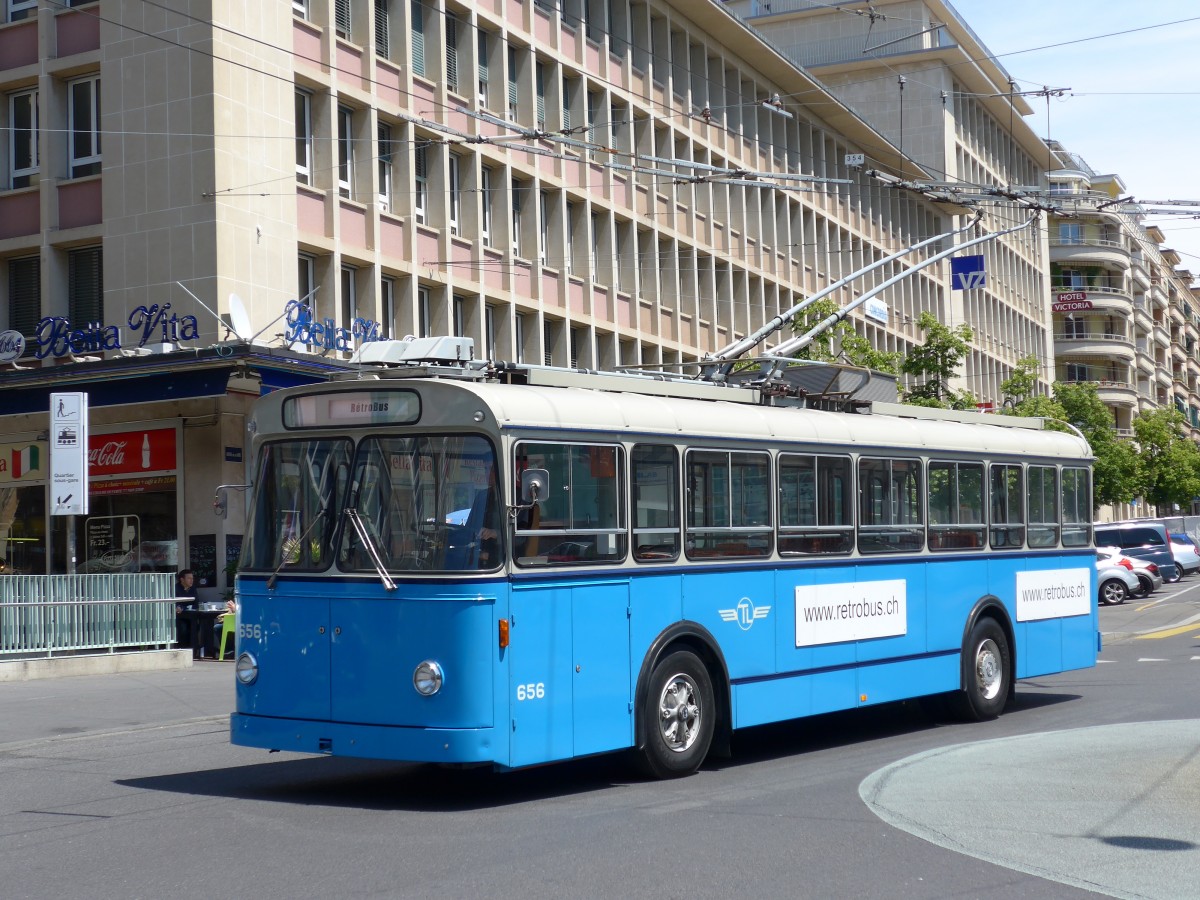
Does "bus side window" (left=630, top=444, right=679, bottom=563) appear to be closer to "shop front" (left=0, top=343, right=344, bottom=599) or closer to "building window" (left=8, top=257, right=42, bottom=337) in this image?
"shop front" (left=0, top=343, right=344, bottom=599)

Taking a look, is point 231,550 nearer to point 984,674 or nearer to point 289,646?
point 984,674

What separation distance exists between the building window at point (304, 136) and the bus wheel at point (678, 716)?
62.2 ft

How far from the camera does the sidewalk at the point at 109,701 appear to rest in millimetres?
15423

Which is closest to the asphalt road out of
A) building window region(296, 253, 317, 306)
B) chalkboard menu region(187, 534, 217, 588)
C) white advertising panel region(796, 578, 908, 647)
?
white advertising panel region(796, 578, 908, 647)

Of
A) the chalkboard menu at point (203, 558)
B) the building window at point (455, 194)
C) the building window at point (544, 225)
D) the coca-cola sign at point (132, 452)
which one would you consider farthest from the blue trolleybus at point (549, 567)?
the building window at point (544, 225)

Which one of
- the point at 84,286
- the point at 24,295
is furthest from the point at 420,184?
the point at 24,295

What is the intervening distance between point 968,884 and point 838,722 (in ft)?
25.3

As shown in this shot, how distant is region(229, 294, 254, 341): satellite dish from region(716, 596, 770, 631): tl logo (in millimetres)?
14310

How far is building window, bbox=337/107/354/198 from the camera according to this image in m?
29.4

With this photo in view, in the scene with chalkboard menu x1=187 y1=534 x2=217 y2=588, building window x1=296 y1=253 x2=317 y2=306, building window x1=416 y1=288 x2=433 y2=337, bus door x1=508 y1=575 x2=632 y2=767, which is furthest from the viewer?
building window x1=416 y1=288 x2=433 y2=337

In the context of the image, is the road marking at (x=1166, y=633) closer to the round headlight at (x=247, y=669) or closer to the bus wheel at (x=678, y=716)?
the bus wheel at (x=678, y=716)

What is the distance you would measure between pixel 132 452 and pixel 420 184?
819 cm

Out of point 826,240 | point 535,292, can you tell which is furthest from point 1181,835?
point 826,240

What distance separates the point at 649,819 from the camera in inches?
362
